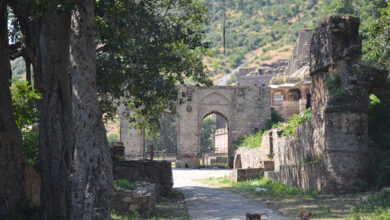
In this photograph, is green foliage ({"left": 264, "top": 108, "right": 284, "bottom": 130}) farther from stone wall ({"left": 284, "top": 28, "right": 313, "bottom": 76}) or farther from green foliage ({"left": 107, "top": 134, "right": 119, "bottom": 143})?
green foliage ({"left": 107, "top": 134, "right": 119, "bottom": 143})

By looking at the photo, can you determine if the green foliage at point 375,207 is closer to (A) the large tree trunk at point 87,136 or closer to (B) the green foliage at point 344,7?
(A) the large tree trunk at point 87,136

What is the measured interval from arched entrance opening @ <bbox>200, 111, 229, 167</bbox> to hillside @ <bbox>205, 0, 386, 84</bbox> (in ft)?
66.0

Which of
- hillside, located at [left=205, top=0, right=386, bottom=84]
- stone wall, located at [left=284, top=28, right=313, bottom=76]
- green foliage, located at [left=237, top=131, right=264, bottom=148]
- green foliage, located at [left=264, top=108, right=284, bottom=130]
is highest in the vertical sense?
hillside, located at [left=205, top=0, right=386, bottom=84]

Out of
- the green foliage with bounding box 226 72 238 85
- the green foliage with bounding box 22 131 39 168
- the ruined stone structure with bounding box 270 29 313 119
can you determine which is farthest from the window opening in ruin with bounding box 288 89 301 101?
the green foliage with bounding box 226 72 238 85

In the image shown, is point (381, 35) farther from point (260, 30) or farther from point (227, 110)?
point (260, 30)

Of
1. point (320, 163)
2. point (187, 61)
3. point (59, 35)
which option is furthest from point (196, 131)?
point (59, 35)

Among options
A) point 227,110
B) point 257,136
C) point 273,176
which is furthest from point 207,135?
point 273,176

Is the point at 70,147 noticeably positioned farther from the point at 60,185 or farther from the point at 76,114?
the point at 76,114

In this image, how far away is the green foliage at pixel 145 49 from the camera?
9578mm

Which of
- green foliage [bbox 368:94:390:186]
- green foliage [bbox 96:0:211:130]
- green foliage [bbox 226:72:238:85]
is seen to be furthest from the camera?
green foliage [bbox 226:72:238:85]

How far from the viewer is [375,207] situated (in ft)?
29.4

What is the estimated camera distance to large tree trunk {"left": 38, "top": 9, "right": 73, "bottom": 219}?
7.47 m

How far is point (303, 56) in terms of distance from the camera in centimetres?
5159

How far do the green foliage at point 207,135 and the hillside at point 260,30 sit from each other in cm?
1810
